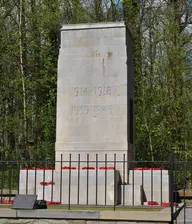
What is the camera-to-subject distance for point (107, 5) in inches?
926

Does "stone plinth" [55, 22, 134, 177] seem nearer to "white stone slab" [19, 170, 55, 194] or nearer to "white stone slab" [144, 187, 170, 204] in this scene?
"white stone slab" [19, 170, 55, 194]

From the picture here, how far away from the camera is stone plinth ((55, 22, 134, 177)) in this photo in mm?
11922

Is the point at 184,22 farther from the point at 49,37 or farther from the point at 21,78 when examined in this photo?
the point at 21,78

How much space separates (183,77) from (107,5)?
5924 millimetres

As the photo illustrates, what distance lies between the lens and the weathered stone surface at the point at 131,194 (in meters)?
10.6

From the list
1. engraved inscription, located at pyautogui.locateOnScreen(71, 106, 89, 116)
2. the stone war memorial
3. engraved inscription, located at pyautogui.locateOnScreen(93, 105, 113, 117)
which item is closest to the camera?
the stone war memorial

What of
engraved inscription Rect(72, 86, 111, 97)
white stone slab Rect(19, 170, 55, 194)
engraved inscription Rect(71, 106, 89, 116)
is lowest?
white stone slab Rect(19, 170, 55, 194)

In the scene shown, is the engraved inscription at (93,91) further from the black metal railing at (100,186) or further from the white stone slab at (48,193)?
the white stone slab at (48,193)

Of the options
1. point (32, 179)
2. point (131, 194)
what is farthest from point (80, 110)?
point (131, 194)

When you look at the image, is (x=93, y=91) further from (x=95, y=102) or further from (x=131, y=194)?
(x=131, y=194)

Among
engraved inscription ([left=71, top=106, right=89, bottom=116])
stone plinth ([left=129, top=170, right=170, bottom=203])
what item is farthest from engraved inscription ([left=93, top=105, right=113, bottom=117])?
stone plinth ([left=129, top=170, right=170, bottom=203])

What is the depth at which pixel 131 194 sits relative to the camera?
10750 millimetres

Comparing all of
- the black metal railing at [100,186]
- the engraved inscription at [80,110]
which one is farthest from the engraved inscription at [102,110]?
the black metal railing at [100,186]

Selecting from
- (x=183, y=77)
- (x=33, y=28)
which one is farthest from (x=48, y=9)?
(x=183, y=77)
